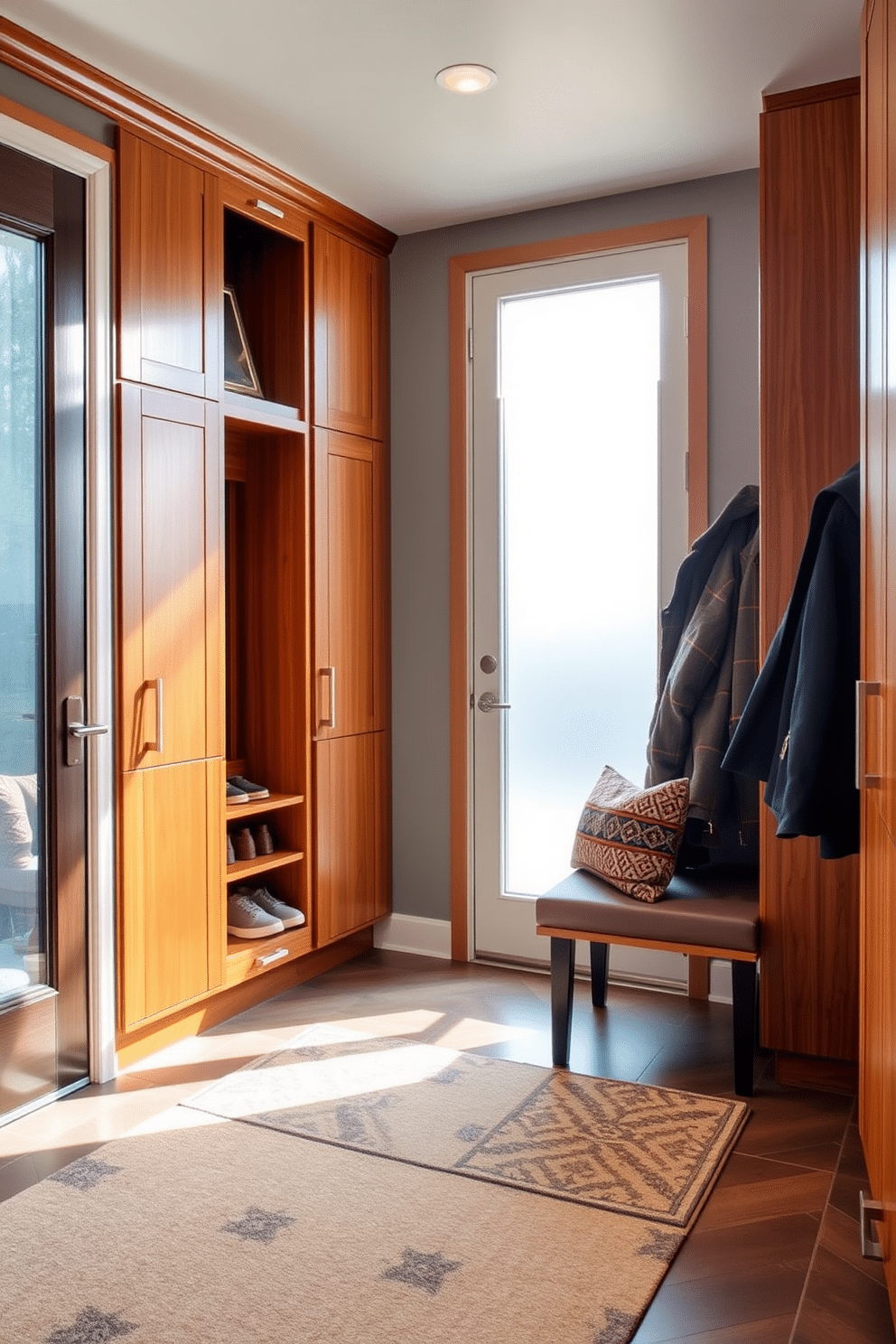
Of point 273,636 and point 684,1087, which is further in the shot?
point 273,636

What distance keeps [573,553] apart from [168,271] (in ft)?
5.19

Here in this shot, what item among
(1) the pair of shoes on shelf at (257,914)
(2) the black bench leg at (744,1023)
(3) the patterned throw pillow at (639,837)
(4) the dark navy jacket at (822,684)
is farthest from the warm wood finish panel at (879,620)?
(1) the pair of shoes on shelf at (257,914)

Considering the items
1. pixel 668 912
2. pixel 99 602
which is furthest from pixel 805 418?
pixel 99 602

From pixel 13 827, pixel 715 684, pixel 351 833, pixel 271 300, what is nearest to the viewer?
pixel 13 827

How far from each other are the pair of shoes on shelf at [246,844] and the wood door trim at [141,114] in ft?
6.65

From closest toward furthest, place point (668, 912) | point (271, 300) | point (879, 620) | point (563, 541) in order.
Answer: point (879, 620) → point (668, 912) → point (271, 300) → point (563, 541)

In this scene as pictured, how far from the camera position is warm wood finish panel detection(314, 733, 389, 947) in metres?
3.71

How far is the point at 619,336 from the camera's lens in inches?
144

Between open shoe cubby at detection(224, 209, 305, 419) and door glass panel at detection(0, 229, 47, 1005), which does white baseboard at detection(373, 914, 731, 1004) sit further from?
open shoe cubby at detection(224, 209, 305, 419)

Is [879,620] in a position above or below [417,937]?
above

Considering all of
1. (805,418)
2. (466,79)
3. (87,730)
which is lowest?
(87,730)

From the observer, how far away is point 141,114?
9.43 feet

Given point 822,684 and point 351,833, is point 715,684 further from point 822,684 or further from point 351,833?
point 351,833

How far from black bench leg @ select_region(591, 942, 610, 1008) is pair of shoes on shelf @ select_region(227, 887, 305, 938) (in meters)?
0.96
